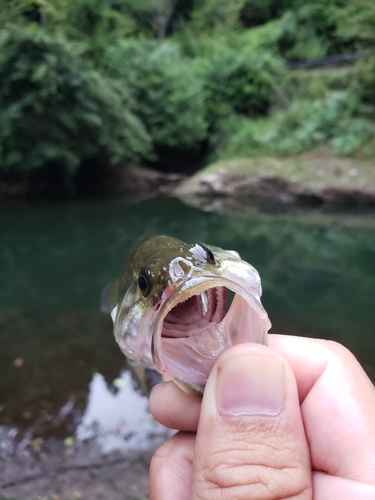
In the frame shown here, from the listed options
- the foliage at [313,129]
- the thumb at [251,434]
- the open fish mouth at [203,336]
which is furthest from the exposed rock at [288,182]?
the thumb at [251,434]

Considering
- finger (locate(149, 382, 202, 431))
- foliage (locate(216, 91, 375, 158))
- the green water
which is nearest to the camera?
finger (locate(149, 382, 202, 431))

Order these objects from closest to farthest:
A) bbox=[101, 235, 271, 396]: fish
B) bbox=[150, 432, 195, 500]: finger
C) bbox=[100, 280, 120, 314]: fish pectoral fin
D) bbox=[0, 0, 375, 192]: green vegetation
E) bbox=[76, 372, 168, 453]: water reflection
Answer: bbox=[101, 235, 271, 396]: fish
bbox=[150, 432, 195, 500]: finger
bbox=[76, 372, 168, 453]: water reflection
bbox=[100, 280, 120, 314]: fish pectoral fin
bbox=[0, 0, 375, 192]: green vegetation

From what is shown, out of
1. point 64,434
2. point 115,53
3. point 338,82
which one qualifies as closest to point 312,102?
point 338,82

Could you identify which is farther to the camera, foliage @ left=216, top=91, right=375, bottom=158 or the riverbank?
foliage @ left=216, top=91, right=375, bottom=158

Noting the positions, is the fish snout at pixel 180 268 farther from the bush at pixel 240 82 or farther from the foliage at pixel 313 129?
the bush at pixel 240 82

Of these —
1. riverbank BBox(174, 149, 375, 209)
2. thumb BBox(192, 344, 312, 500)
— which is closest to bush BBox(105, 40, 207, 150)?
riverbank BBox(174, 149, 375, 209)

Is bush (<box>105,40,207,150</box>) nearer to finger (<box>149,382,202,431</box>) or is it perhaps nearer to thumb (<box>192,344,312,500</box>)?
finger (<box>149,382,202,431</box>)

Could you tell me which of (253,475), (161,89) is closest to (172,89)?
(161,89)
